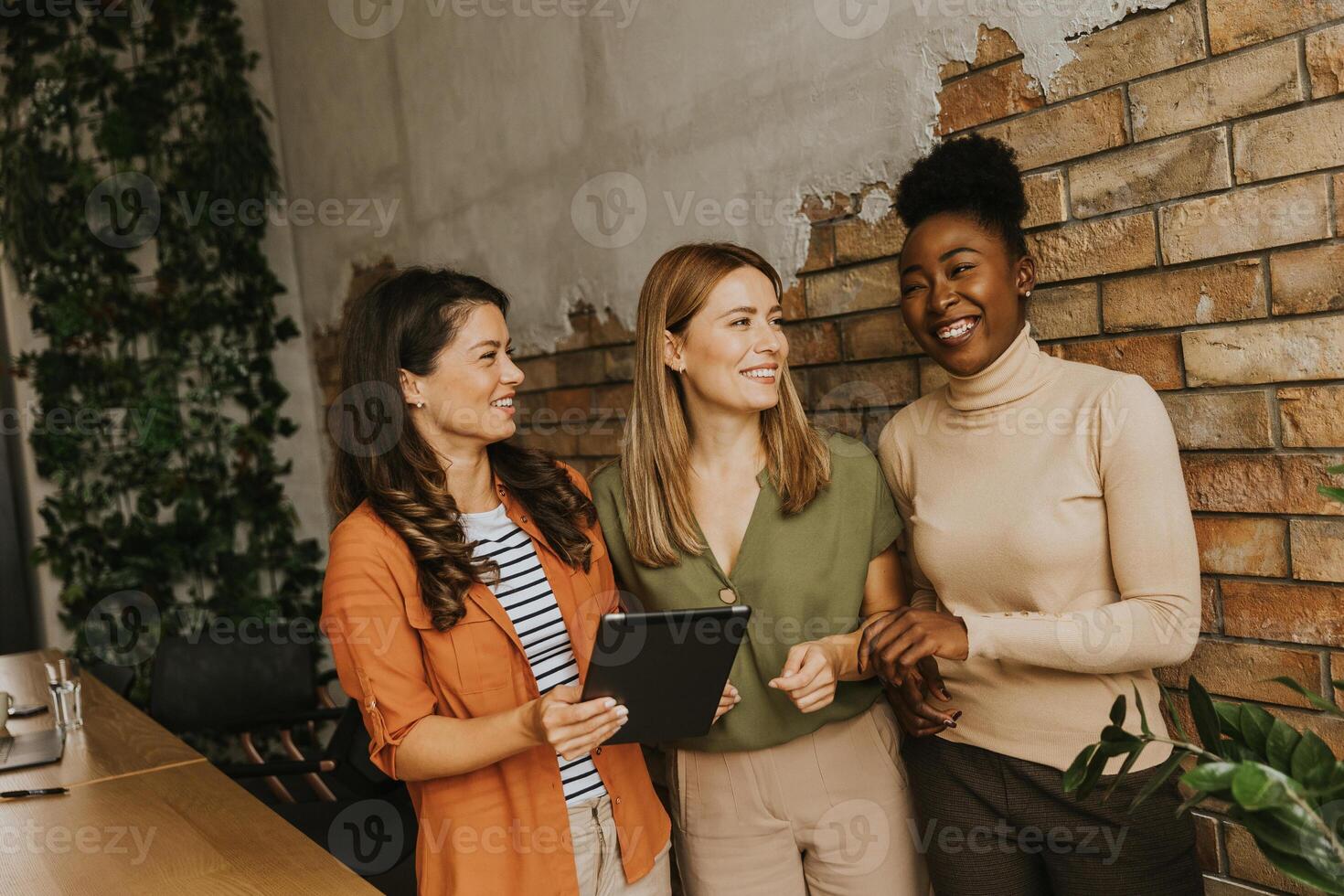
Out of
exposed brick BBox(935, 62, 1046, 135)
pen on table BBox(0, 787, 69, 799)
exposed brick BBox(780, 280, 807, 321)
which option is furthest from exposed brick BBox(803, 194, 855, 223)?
pen on table BBox(0, 787, 69, 799)

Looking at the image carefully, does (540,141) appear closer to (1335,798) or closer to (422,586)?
(422,586)

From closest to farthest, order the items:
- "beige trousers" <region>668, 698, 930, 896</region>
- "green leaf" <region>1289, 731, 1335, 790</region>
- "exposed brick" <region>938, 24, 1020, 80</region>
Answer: "green leaf" <region>1289, 731, 1335, 790</region>, "beige trousers" <region>668, 698, 930, 896</region>, "exposed brick" <region>938, 24, 1020, 80</region>

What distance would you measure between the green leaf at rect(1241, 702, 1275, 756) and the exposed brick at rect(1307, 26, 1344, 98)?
89cm

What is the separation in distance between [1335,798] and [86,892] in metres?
1.74

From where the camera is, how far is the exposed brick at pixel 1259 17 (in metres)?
1.48

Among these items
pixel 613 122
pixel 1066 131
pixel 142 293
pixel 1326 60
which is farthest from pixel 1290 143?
pixel 142 293

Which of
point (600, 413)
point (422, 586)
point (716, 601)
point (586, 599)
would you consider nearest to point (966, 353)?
point (716, 601)

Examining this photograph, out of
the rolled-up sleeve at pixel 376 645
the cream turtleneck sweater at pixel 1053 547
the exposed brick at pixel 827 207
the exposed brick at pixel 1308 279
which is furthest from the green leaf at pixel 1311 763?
the exposed brick at pixel 827 207

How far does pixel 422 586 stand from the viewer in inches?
67.0

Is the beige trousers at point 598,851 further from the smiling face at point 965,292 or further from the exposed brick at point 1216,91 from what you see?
the exposed brick at point 1216,91

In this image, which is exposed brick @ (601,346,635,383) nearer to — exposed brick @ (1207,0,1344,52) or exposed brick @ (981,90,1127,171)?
exposed brick @ (981,90,1127,171)

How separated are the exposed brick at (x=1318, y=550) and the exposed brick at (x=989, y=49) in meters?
0.92

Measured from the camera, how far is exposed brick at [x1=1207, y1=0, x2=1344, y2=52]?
1.48 metres

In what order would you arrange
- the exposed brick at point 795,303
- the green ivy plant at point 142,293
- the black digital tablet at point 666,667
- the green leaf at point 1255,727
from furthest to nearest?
the green ivy plant at point 142,293 < the exposed brick at point 795,303 < the black digital tablet at point 666,667 < the green leaf at point 1255,727
